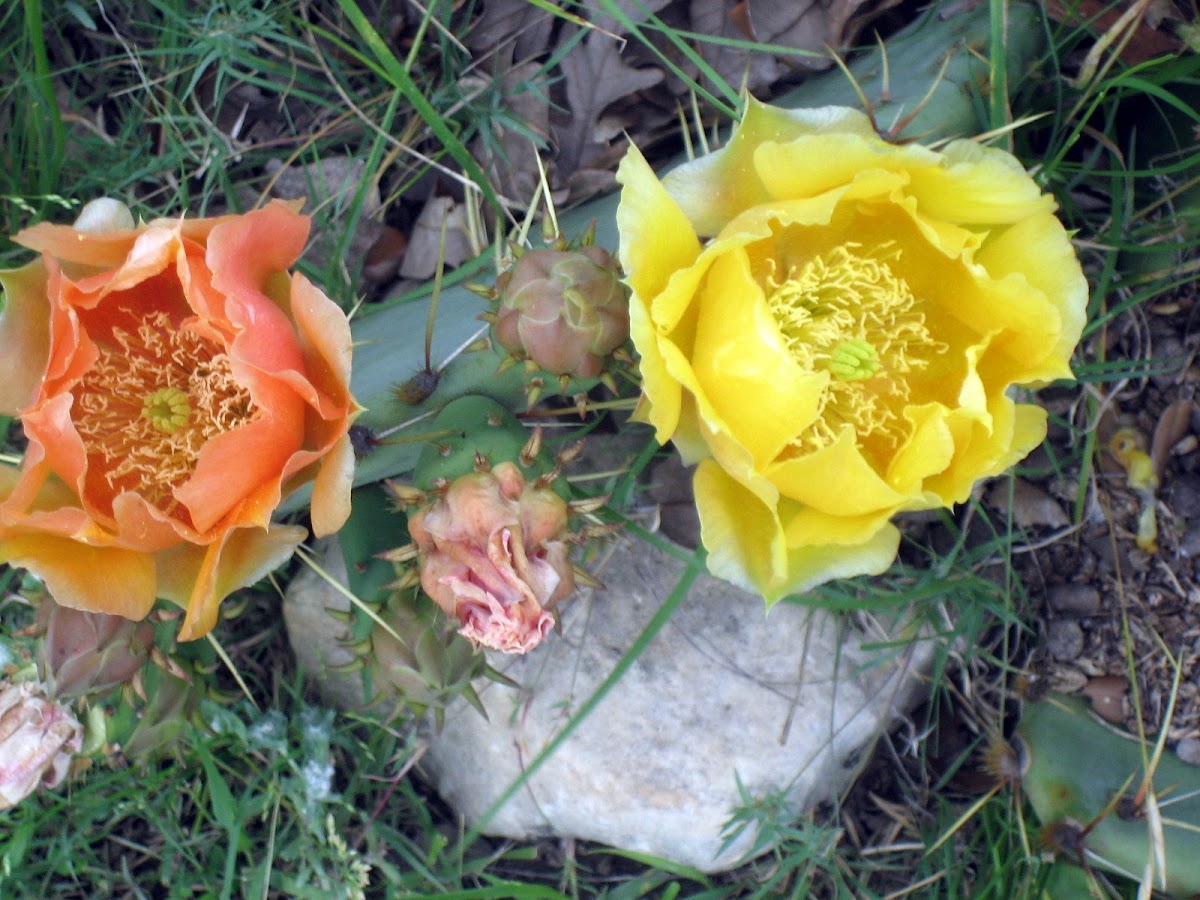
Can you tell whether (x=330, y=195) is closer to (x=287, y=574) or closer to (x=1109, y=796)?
(x=287, y=574)

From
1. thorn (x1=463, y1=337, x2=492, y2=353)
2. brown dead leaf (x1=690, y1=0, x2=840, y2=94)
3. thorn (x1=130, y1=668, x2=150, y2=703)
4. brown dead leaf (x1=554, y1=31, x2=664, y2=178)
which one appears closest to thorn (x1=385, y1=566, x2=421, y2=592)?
thorn (x1=463, y1=337, x2=492, y2=353)

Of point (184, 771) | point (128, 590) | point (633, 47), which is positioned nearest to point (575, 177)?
point (633, 47)

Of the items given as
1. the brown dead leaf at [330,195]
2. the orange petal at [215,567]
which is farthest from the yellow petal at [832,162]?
the brown dead leaf at [330,195]

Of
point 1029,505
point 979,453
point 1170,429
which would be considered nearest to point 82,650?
point 979,453

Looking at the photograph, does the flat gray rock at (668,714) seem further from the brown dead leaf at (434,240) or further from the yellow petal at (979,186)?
the yellow petal at (979,186)

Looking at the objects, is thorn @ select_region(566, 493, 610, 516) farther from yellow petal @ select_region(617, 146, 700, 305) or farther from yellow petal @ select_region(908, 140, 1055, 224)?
yellow petal @ select_region(908, 140, 1055, 224)
